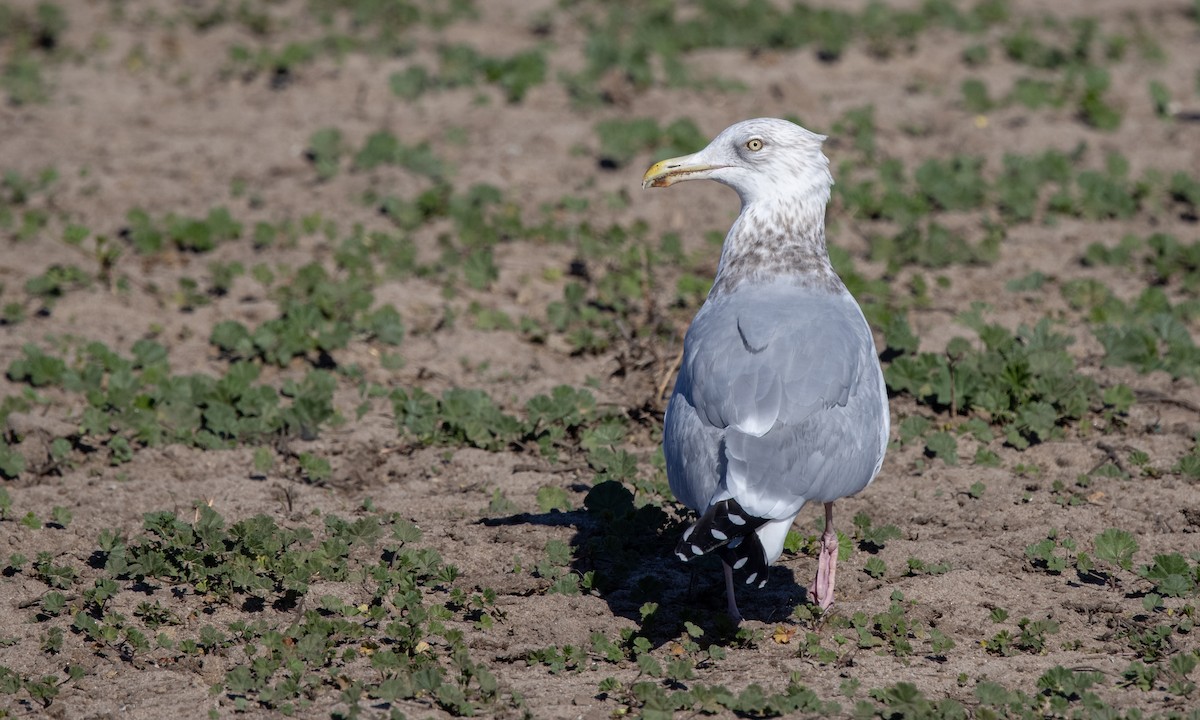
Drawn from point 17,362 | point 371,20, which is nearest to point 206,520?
point 17,362

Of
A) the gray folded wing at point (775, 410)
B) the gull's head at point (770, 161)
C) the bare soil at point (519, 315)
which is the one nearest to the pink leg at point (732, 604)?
the bare soil at point (519, 315)

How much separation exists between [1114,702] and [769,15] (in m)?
8.23

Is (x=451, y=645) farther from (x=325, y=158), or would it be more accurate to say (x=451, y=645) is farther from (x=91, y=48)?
(x=91, y=48)

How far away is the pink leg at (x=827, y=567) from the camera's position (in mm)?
5215

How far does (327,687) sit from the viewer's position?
4695 mm

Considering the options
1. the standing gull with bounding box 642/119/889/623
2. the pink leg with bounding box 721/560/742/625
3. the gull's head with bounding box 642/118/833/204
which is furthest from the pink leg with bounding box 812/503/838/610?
the gull's head with bounding box 642/118/833/204

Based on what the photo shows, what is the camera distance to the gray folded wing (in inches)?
183

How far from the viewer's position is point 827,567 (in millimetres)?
5277

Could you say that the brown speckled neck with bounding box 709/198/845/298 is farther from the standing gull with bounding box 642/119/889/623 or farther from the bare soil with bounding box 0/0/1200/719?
the bare soil with bounding box 0/0/1200/719

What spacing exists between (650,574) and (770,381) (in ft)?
3.64

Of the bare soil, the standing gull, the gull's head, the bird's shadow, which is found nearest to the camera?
the standing gull

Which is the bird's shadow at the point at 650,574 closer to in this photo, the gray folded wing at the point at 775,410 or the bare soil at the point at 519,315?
the bare soil at the point at 519,315

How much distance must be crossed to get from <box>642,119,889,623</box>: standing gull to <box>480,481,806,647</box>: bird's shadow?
17cm

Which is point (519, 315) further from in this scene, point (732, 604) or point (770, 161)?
point (732, 604)
